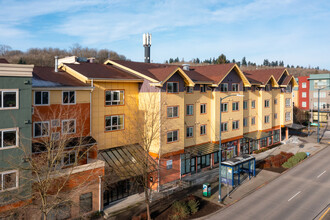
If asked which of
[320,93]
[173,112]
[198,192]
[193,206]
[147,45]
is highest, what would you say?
[147,45]

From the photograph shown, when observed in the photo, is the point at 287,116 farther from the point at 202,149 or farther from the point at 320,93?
the point at 320,93

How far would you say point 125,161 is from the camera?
79.2ft

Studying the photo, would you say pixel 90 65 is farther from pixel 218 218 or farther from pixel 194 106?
pixel 218 218

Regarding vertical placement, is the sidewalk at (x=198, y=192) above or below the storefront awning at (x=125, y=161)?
below

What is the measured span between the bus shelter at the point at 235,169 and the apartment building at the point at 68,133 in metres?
Answer: 13.6

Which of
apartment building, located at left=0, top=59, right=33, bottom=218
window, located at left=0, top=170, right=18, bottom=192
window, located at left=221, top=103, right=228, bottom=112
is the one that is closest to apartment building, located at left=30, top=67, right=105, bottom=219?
apartment building, located at left=0, top=59, right=33, bottom=218

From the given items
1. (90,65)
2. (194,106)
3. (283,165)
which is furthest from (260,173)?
(90,65)

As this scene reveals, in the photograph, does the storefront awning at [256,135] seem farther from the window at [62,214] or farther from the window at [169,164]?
the window at [62,214]

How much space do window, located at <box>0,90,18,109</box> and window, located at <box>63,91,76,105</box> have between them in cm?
474

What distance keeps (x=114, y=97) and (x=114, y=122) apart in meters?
2.65

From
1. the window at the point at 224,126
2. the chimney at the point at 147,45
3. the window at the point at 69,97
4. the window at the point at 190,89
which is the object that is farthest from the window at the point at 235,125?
the window at the point at 69,97

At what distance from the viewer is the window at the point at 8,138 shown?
16.6m

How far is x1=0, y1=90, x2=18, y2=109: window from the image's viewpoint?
1655 cm

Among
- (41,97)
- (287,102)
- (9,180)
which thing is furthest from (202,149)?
(287,102)
